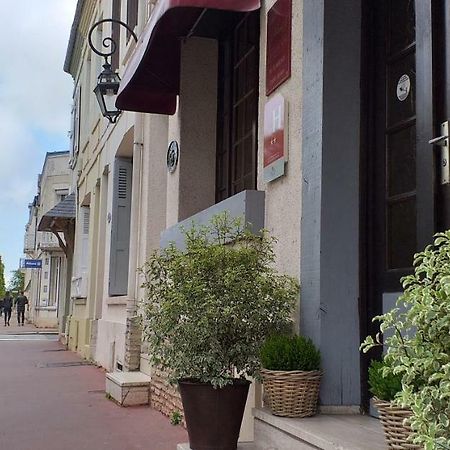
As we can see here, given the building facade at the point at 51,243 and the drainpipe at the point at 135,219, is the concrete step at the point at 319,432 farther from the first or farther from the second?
the building facade at the point at 51,243

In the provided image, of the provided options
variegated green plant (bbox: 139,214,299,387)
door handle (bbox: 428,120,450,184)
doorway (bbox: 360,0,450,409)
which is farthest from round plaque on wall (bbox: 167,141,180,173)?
door handle (bbox: 428,120,450,184)

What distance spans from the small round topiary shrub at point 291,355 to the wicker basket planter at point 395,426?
3.73ft

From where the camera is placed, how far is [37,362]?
13.6 m

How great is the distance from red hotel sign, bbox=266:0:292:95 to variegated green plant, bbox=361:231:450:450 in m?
2.62

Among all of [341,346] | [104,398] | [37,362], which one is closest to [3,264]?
[37,362]

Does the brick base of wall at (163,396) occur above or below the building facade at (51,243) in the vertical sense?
below

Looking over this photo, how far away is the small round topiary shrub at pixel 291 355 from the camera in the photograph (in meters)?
3.67

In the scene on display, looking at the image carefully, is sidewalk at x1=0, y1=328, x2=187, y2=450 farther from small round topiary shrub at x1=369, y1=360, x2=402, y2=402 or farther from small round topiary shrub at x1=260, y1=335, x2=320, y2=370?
Answer: small round topiary shrub at x1=369, y1=360, x2=402, y2=402

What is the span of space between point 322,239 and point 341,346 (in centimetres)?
61

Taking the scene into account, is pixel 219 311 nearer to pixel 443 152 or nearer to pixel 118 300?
pixel 443 152

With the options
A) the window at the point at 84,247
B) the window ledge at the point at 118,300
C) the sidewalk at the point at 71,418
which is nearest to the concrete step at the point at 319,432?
the sidewalk at the point at 71,418

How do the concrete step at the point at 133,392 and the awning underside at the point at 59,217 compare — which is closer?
the concrete step at the point at 133,392

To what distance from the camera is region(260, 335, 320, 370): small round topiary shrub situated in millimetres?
3674

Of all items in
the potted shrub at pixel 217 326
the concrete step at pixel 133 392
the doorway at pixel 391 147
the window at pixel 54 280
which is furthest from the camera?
the window at pixel 54 280
